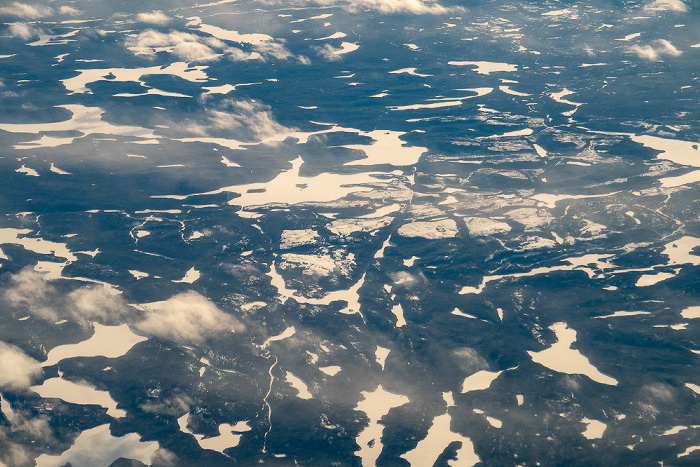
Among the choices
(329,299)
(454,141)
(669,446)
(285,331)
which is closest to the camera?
(669,446)

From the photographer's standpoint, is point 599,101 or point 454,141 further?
point 599,101

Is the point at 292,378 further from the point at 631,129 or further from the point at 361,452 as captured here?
the point at 631,129

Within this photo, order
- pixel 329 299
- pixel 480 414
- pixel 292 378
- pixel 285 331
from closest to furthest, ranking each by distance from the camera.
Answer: pixel 480 414 < pixel 292 378 < pixel 285 331 < pixel 329 299

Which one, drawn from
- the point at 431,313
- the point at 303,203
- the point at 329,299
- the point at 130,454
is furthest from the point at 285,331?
the point at 303,203

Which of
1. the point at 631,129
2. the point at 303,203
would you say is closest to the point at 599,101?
the point at 631,129

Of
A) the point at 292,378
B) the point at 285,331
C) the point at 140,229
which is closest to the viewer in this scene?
the point at 292,378

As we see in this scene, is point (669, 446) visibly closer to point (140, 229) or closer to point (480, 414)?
point (480, 414)
